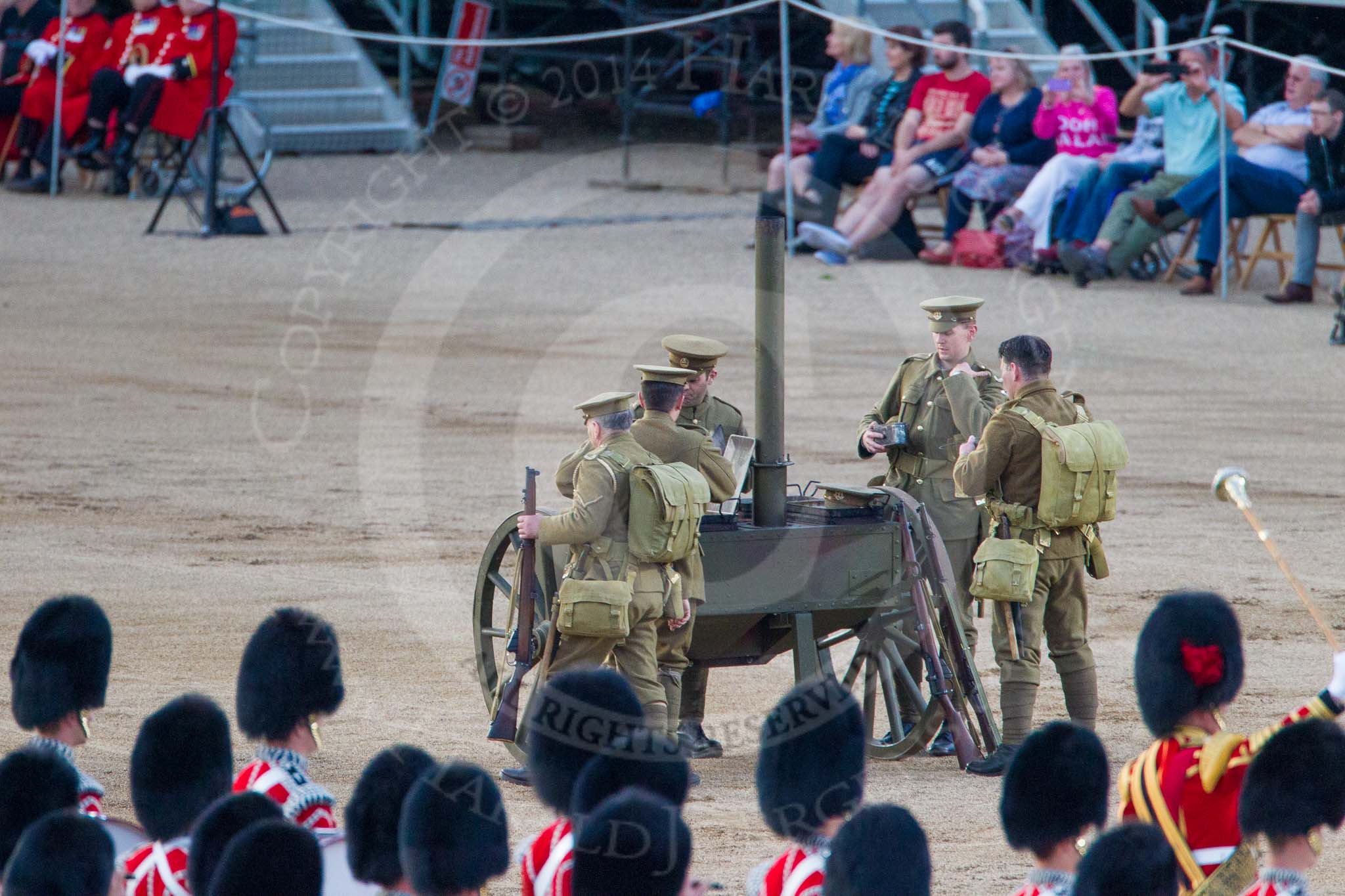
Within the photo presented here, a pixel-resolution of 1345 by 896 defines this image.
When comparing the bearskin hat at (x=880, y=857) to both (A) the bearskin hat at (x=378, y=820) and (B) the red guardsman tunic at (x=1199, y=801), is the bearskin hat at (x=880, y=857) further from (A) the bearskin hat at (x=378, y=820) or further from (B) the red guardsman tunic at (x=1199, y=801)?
(A) the bearskin hat at (x=378, y=820)

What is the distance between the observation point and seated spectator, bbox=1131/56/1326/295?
1549cm

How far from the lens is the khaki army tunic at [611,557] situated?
245 inches

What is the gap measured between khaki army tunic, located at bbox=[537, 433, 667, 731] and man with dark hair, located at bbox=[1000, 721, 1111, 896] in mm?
2214

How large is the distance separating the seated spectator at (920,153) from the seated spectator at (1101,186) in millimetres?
1192

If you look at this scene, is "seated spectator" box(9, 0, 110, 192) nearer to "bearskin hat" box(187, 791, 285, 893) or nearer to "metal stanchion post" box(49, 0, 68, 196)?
"metal stanchion post" box(49, 0, 68, 196)

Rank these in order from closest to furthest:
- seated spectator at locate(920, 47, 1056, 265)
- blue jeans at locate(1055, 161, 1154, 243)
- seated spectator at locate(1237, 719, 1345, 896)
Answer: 1. seated spectator at locate(1237, 719, 1345, 896)
2. blue jeans at locate(1055, 161, 1154, 243)
3. seated spectator at locate(920, 47, 1056, 265)

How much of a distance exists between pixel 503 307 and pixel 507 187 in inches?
214

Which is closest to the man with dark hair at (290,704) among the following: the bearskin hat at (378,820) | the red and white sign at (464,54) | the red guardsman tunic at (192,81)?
the bearskin hat at (378,820)

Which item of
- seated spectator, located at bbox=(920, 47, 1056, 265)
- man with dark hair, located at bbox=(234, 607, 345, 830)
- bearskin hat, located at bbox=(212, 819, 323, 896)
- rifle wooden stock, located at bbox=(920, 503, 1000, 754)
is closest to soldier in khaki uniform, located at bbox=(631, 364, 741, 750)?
rifle wooden stock, located at bbox=(920, 503, 1000, 754)

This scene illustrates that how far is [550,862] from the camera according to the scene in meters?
4.09

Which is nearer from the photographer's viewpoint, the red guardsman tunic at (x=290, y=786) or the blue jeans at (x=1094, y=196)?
the red guardsman tunic at (x=290, y=786)

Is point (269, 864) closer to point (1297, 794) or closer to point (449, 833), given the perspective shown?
point (449, 833)

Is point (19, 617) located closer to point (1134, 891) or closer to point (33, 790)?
point (33, 790)

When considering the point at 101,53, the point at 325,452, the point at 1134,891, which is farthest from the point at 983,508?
the point at 101,53
